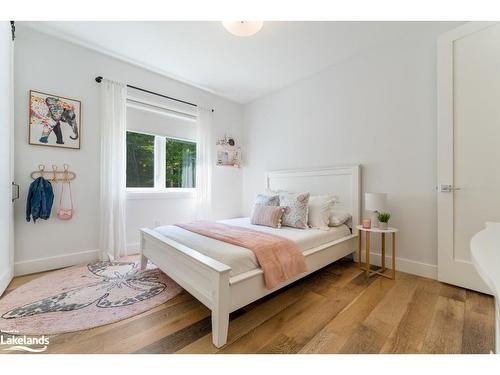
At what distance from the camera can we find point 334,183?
2943 millimetres

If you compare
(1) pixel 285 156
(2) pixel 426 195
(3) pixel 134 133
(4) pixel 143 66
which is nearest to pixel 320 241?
(2) pixel 426 195

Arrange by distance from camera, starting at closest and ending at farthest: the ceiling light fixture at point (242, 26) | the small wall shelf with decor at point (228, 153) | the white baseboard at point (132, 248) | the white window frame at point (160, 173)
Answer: the ceiling light fixture at point (242, 26) < the white baseboard at point (132, 248) < the white window frame at point (160, 173) < the small wall shelf with decor at point (228, 153)

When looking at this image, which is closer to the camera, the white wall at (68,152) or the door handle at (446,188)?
the door handle at (446,188)

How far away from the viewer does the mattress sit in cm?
151

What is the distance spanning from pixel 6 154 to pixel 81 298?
4.91 ft

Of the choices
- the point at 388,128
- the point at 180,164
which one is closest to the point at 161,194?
the point at 180,164

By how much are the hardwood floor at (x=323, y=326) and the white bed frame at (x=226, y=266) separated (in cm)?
18

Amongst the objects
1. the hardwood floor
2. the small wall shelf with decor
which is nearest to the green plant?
the hardwood floor

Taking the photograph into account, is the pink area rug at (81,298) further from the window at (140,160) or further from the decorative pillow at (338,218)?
the decorative pillow at (338,218)

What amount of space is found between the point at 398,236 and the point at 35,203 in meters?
3.91

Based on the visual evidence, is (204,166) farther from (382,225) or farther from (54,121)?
(382,225)

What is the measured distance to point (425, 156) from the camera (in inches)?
89.4

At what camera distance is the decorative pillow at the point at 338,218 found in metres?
2.59

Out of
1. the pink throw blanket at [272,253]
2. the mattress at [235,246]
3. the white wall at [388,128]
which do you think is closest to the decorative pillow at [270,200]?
the mattress at [235,246]
